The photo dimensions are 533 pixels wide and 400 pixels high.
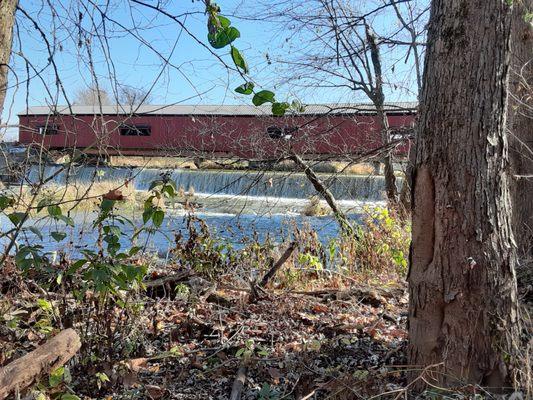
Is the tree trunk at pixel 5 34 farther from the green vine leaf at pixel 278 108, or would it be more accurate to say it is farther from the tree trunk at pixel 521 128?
the tree trunk at pixel 521 128

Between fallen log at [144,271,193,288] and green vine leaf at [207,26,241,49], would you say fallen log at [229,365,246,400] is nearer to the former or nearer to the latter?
fallen log at [144,271,193,288]

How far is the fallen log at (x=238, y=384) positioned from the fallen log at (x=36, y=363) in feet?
2.37

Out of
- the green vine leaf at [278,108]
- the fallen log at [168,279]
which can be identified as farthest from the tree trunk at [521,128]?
the green vine leaf at [278,108]

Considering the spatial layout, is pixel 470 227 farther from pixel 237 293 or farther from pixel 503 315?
pixel 237 293

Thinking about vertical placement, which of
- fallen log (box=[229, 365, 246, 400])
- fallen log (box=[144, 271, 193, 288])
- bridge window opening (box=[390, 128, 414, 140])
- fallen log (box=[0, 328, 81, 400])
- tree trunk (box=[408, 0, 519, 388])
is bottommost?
fallen log (box=[229, 365, 246, 400])

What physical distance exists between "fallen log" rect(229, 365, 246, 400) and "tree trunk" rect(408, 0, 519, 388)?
2.86ft

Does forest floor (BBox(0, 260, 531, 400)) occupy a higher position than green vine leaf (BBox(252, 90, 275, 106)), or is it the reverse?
green vine leaf (BBox(252, 90, 275, 106))

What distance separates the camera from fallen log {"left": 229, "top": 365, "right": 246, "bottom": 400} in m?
2.46

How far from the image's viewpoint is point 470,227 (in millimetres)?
2156

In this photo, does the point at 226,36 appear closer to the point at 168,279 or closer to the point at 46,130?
the point at 46,130

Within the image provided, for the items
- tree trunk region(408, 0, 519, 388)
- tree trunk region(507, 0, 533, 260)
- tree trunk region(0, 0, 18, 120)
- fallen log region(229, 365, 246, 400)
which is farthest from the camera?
tree trunk region(507, 0, 533, 260)

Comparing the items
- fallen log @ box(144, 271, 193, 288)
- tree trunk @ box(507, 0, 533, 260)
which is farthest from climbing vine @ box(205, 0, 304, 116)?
tree trunk @ box(507, 0, 533, 260)

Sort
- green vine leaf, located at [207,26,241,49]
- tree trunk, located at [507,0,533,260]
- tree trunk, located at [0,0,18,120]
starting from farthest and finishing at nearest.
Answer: tree trunk, located at [507,0,533,260], tree trunk, located at [0,0,18,120], green vine leaf, located at [207,26,241,49]

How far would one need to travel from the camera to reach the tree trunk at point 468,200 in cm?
215
